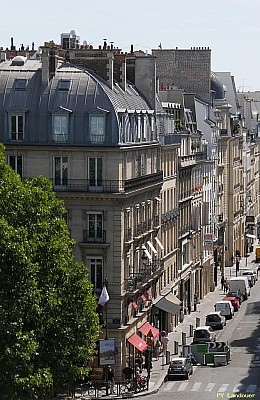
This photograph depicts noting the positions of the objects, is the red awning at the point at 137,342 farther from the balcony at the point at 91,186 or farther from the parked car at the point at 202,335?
the parked car at the point at 202,335

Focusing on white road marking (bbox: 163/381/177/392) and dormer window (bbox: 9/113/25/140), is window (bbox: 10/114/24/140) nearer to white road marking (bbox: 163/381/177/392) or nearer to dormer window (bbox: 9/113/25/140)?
dormer window (bbox: 9/113/25/140)

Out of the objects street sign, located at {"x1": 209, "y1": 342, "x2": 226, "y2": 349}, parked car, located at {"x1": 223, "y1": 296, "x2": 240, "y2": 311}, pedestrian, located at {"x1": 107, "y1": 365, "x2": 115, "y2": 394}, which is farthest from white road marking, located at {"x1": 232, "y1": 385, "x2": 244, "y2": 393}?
parked car, located at {"x1": 223, "y1": 296, "x2": 240, "y2": 311}

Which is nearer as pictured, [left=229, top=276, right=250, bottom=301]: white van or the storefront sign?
the storefront sign

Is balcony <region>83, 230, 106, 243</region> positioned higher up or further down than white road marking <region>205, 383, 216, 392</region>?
higher up

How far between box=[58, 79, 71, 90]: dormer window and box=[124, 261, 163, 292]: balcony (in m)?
13.1

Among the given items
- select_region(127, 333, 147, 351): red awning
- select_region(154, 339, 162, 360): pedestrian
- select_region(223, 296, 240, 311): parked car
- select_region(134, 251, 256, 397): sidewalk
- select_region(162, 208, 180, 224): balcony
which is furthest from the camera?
select_region(223, 296, 240, 311): parked car

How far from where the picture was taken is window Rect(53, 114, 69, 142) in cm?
8475

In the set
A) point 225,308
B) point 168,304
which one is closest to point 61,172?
point 168,304

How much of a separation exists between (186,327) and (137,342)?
24.9 metres

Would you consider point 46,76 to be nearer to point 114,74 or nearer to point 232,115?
point 114,74

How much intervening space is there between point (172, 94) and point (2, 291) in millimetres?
64130

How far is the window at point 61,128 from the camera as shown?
84.8 m

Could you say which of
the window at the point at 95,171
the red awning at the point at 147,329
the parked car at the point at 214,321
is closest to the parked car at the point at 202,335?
the red awning at the point at 147,329

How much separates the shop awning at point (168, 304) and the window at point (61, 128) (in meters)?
18.5
